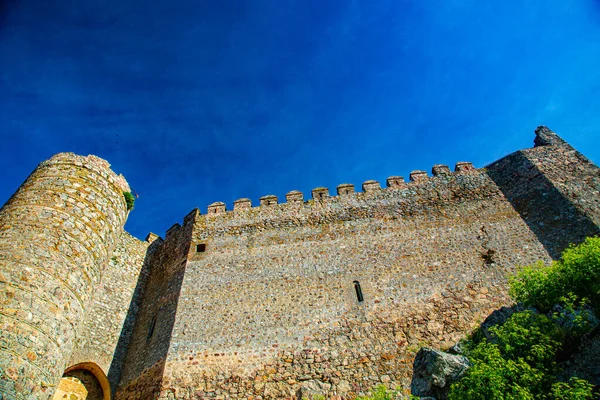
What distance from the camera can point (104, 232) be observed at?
10.5 metres

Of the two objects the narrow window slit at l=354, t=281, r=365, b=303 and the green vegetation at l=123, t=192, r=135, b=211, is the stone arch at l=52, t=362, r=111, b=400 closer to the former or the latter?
the green vegetation at l=123, t=192, r=135, b=211

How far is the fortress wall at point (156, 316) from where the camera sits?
1132 centimetres

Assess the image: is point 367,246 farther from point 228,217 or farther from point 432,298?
point 228,217

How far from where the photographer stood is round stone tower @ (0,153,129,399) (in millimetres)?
7586

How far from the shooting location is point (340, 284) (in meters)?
12.4

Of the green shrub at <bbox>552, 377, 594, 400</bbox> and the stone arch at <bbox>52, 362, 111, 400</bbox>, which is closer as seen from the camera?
the green shrub at <bbox>552, 377, 594, 400</bbox>

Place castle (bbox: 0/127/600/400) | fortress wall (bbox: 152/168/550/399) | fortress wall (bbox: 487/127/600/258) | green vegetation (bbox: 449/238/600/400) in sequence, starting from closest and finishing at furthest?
green vegetation (bbox: 449/238/600/400)
castle (bbox: 0/127/600/400)
fortress wall (bbox: 152/168/550/399)
fortress wall (bbox: 487/127/600/258)

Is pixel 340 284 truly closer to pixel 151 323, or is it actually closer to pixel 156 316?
pixel 156 316

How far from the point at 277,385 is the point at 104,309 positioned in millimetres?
6332

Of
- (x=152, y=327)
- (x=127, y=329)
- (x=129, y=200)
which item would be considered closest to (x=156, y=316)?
(x=152, y=327)

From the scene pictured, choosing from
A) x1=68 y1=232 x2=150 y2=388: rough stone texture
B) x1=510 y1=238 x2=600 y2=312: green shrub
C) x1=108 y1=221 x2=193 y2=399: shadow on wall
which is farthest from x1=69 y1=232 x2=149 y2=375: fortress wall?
x1=510 y1=238 x2=600 y2=312: green shrub

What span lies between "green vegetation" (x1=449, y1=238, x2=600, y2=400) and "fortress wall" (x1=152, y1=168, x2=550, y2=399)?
6.35 ft

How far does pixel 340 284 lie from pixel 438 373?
14.9ft

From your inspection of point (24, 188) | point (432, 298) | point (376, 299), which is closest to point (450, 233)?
point (432, 298)
